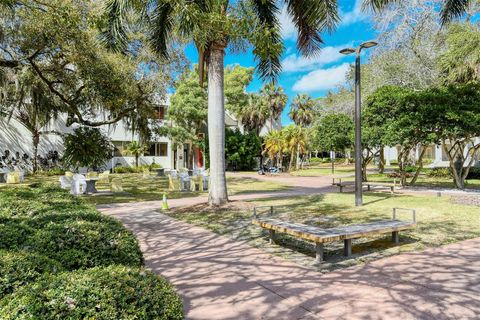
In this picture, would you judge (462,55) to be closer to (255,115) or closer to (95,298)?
(95,298)

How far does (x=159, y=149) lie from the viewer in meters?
36.3

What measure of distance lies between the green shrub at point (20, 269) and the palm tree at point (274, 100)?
4279 cm

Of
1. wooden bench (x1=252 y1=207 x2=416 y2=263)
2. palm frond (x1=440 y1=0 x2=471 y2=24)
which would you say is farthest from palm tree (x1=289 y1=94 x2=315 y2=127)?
wooden bench (x1=252 y1=207 x2=416 y2=263)

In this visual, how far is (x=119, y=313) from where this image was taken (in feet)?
7.99

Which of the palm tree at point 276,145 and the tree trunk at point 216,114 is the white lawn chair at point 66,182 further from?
the palm tree at point 276,145

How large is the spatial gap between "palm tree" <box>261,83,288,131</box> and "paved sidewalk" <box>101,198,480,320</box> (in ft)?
129

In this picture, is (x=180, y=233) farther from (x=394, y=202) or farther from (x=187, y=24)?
(x=394, y=202)

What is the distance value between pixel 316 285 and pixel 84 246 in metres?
2.90

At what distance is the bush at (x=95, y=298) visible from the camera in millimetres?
2295

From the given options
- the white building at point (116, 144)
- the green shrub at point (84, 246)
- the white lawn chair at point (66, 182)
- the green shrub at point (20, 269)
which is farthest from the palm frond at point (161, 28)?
the white building at point (116, 144)

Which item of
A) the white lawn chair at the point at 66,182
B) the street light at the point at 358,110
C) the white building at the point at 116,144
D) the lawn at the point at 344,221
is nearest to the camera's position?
the lawn at the point at 344,221

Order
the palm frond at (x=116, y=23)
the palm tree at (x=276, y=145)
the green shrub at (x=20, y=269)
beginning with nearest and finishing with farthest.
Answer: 1. the green shrub at (x=20, y=269)
2. the palm frond at (x=116, y=23)
3. the palm tree at (x=276, y=145)

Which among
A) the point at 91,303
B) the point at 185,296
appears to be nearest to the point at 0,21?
the point at 185,296

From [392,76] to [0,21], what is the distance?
1949 cm
